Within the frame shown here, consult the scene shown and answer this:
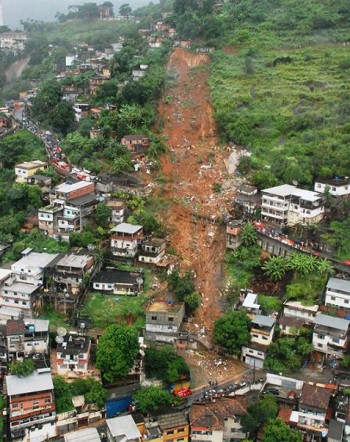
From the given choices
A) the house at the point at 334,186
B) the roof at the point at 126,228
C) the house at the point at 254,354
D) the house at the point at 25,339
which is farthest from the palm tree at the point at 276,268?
the house at the point at 25,339

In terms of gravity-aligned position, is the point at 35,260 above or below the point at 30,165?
below

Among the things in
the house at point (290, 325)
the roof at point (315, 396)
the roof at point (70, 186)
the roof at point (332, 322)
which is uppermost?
the roof at point (70, 186)

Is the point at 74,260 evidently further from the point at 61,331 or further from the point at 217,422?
the point at 217,422

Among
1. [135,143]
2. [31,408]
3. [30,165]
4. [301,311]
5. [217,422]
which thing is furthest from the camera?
[135,143]

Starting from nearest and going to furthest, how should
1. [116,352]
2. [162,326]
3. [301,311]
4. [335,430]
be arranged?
[335,430] → [116,352] → [162,326] → [301,311]

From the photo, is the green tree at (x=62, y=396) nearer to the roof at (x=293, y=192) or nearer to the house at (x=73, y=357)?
the house at (x=73, y=357)

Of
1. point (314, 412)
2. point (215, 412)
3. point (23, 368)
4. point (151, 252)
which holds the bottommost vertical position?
point (215, 412)

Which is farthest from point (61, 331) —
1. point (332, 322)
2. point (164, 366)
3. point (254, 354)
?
point (332, 322)

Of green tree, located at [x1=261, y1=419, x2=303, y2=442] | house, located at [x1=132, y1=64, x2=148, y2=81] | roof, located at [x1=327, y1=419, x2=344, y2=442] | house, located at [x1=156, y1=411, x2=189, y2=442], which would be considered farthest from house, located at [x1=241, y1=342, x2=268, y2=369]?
house, located at [x1=132, y1=64, x2=148, y2=81]
